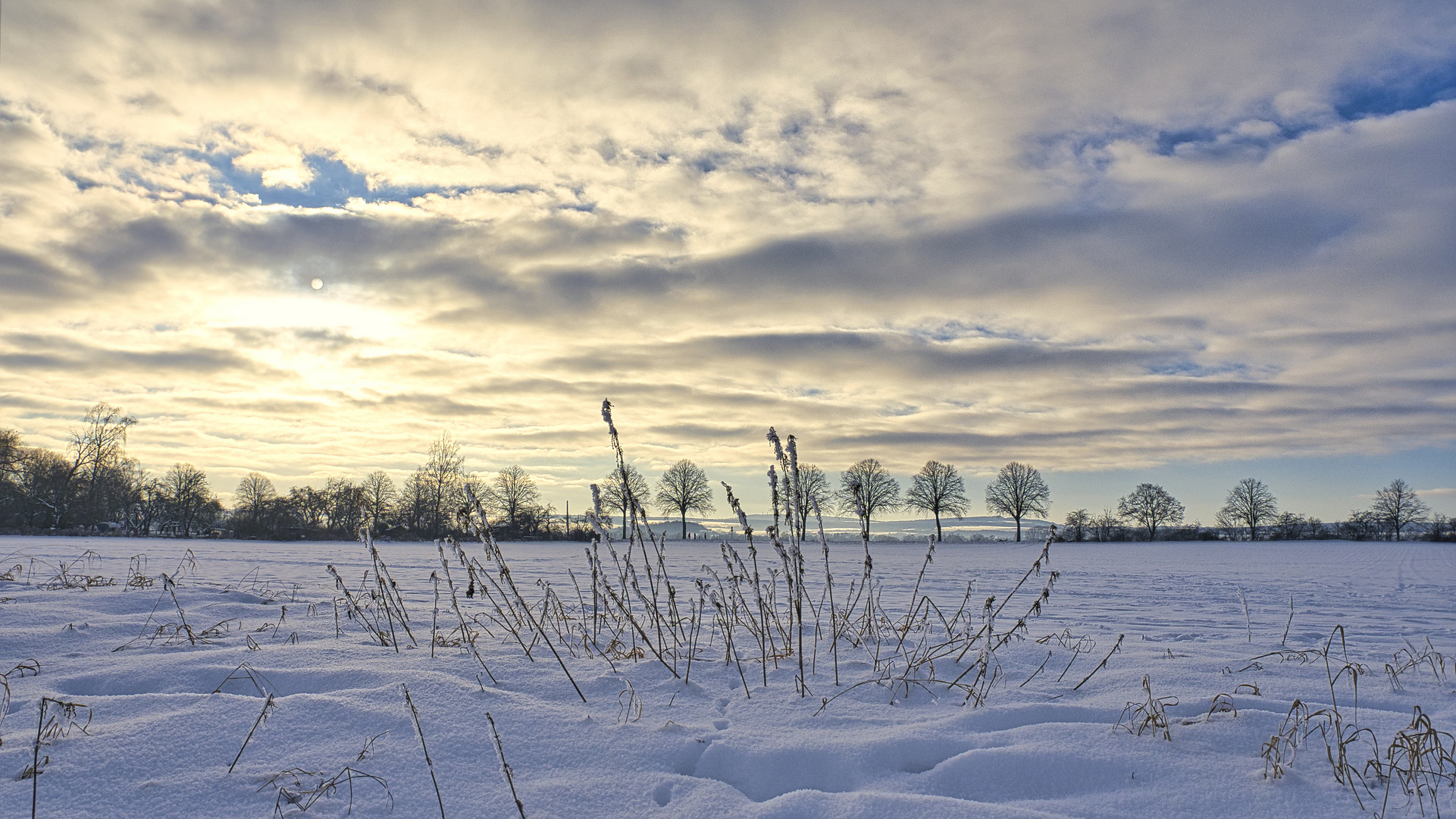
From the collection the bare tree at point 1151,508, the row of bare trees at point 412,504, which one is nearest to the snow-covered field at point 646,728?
the row of bare trees at point 412,504

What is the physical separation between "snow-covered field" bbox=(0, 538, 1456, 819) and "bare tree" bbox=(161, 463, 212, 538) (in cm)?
7408

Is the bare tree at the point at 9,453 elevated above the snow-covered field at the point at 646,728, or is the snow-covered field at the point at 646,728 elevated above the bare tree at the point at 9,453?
the bare tree at the point at 9,453

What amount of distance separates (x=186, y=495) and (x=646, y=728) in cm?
7887

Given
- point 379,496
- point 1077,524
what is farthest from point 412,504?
point 1077,524

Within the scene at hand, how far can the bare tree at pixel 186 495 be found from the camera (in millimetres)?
63656

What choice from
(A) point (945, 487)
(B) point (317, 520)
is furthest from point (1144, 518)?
(B) point (317, 520)

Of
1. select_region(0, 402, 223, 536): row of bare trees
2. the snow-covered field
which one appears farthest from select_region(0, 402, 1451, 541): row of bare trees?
the snow-covered field

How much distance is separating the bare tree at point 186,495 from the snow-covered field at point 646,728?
7408 centimetres

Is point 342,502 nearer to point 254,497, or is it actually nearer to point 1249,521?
point 254,497

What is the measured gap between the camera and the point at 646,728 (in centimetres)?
270

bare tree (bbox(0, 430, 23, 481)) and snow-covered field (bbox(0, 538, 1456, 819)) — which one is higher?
bare tree (bbox(0, 430, 23, 481))

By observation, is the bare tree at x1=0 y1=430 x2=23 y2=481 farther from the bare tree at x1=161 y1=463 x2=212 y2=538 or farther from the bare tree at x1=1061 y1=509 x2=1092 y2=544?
the bare tree at x1=1061 y1=509 x2=1092 y2=544

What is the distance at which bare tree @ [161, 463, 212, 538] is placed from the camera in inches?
2506

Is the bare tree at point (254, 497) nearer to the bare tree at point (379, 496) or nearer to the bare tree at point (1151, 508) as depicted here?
the bare tree at point (379, 496)
